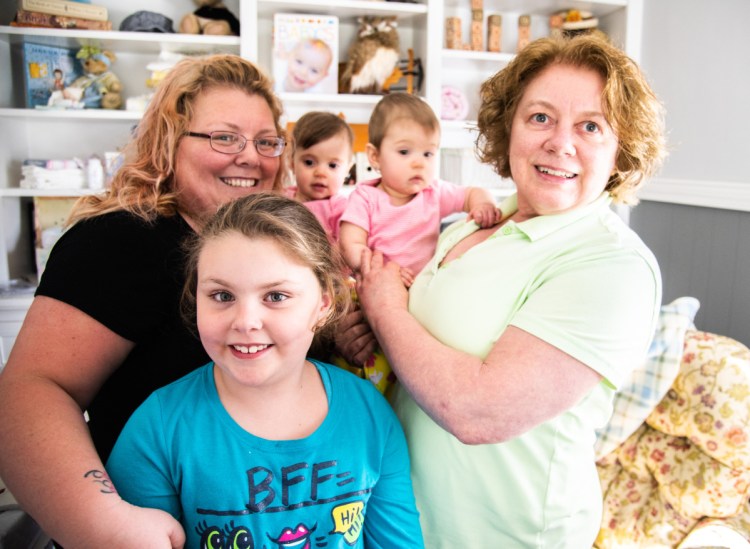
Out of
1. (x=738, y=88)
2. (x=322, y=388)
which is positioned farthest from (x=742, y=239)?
(x=322, y=388)

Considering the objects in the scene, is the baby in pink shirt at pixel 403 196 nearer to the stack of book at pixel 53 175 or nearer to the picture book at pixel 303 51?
the picture book at pixel 303 51

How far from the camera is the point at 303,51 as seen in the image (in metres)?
3.58

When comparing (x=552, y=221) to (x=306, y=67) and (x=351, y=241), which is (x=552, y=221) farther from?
(x=306, y=67)

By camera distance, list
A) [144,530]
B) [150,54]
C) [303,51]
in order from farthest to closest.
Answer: [150,54], [303,51], [144,530]

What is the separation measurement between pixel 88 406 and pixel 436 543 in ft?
2.38

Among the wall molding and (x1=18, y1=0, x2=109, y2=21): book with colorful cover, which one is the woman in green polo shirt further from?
(x1=18, y1=0, x2=109, y2=21): book with colorful cover

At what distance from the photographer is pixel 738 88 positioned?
2.88m

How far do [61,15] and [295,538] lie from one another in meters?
3.37

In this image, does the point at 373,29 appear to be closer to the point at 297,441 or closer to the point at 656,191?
the point at 656,191

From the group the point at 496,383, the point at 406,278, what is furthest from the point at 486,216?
the point at 496,383

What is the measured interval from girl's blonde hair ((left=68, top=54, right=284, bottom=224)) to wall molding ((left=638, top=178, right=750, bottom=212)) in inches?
93.6

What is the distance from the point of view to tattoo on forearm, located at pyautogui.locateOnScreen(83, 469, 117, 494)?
935mm

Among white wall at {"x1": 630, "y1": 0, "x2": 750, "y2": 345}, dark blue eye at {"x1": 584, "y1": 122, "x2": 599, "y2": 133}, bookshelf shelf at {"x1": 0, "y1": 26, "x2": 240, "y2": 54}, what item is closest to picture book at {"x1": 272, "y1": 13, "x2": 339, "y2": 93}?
bookshelf shelf at {"x1": 0, "y1": 26, "x2": 240, "y2": 54}

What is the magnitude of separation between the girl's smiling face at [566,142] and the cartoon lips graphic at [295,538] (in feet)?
2.41
